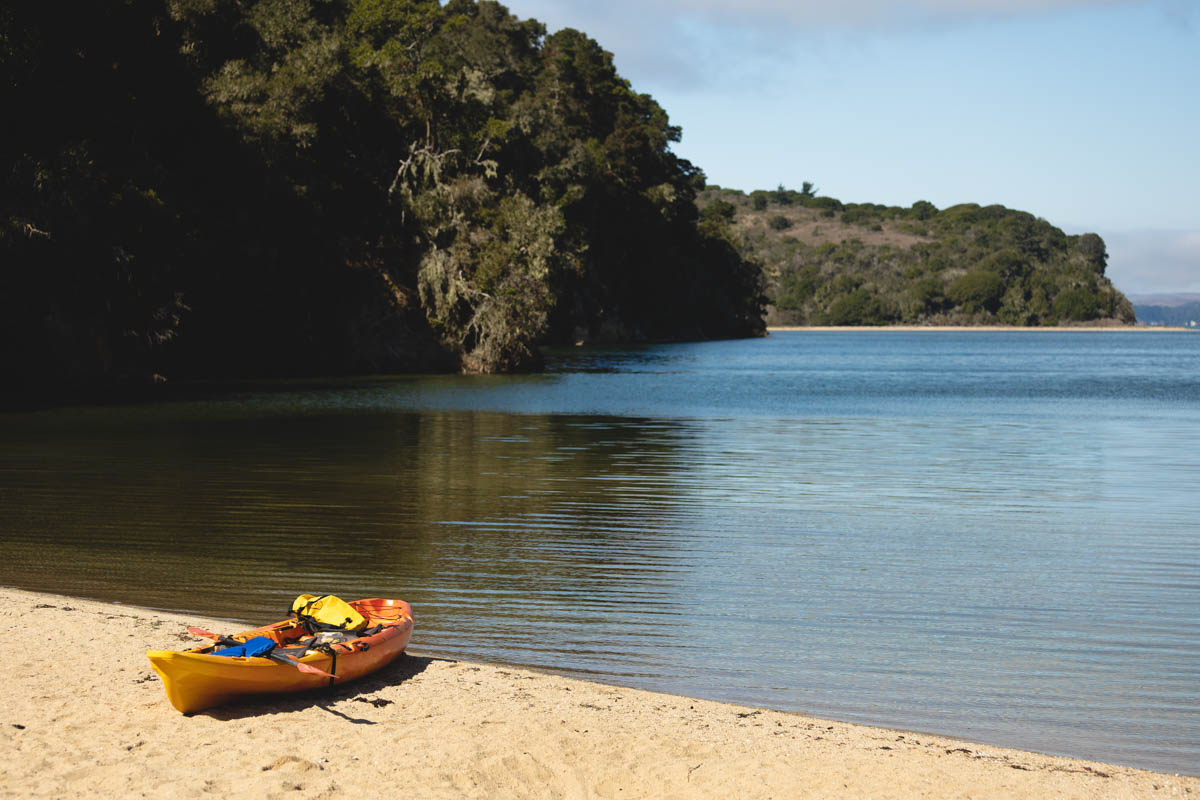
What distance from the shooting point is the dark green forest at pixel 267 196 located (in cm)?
3206

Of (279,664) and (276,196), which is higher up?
(276,196)

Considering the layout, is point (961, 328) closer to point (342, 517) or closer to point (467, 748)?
point (342, 517)

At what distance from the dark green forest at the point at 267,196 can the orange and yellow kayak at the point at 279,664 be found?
25.3m

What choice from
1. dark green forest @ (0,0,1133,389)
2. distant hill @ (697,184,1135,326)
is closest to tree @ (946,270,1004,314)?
distant hill @ (697,184,1135,326)

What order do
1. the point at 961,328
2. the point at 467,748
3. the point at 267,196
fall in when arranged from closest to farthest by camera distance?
the point at 467,748 < the point at 267,196 < the point at 961,328

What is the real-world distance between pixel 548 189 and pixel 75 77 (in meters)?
36.6

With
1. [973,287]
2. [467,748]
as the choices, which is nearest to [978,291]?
[973,287]

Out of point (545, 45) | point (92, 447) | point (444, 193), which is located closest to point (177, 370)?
point (444, 193)

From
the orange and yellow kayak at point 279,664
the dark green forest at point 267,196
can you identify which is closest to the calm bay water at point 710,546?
the orange and yellow kayak at point 279,664

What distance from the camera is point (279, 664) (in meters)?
7.18

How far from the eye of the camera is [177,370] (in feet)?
136

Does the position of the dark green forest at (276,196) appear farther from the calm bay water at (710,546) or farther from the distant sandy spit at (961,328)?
the distant sandy spit at (961,328)

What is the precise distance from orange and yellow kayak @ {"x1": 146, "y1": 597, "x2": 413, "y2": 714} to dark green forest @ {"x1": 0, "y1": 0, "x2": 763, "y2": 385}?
83.1ft

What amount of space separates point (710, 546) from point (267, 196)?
3479 cm
